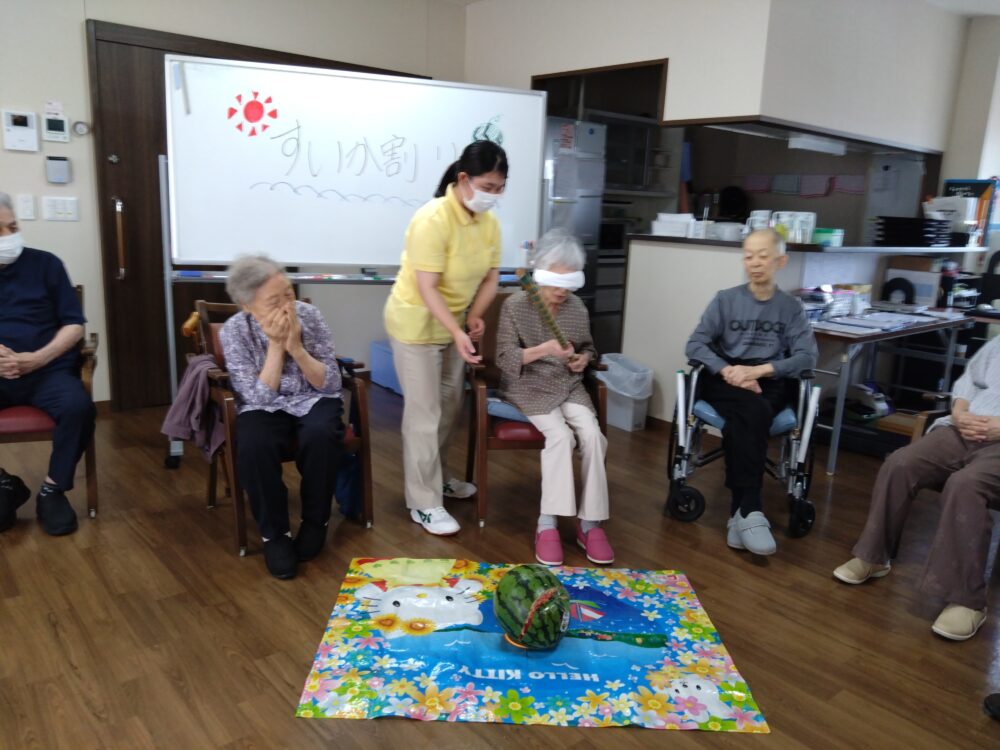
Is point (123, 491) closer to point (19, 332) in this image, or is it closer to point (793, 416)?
point (19, 332)

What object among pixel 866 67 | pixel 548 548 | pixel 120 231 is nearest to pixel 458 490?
pixel 548 548

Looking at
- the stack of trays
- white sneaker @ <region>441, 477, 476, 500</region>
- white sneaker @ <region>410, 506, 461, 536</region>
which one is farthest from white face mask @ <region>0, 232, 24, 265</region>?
the stack of trays

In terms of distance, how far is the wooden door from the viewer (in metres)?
3.88

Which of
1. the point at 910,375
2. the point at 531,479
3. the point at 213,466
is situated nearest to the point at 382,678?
the point at 213,466

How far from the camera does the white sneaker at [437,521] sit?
283cm

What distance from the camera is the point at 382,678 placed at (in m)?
1.99

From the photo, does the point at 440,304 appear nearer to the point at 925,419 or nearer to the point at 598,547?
the point at 598,547

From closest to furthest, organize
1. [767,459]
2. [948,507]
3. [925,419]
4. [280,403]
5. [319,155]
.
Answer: [948,507] → [280,403] → [925,419] → [767,459] → [319,155]

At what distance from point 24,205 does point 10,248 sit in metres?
1.26

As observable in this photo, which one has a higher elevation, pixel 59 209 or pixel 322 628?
pixel 59 209

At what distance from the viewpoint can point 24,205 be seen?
375 centimetres

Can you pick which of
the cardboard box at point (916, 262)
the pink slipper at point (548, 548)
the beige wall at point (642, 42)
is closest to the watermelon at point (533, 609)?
the pink slipper at point (548, 548)

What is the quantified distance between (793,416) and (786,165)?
310cm

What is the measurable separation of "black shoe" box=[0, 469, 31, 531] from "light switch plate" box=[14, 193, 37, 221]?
1.60 m
